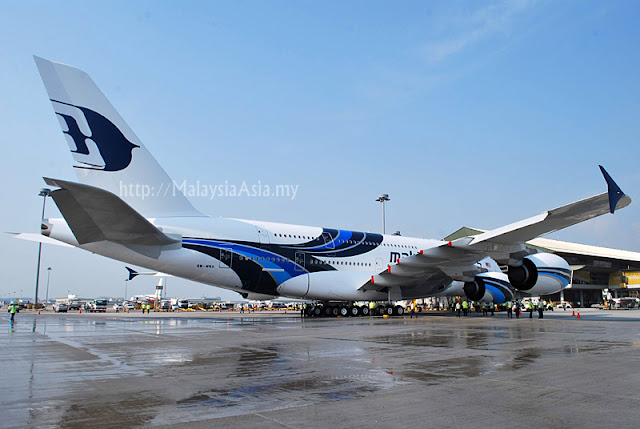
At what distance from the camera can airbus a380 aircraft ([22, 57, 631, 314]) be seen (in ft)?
54.2

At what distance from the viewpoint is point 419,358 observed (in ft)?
27.6

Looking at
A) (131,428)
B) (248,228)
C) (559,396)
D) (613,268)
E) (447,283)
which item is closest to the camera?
(131,428)

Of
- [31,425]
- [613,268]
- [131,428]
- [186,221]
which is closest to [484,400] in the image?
[131,428]

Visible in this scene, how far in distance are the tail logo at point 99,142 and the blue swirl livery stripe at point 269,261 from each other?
13.7 feet

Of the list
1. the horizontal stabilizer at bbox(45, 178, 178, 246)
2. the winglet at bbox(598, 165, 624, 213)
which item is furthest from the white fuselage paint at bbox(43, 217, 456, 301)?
the winglet at bbox(598, 165, 624, 213)

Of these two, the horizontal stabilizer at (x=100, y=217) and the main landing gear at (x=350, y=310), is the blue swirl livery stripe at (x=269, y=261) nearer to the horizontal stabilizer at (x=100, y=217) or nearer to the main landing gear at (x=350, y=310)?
the horizontal stabilizer at (x=100, y=217)

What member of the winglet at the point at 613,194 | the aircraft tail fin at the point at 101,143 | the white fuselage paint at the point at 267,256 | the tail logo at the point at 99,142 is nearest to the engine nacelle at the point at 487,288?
the white fuselage paint at the point at 267,256

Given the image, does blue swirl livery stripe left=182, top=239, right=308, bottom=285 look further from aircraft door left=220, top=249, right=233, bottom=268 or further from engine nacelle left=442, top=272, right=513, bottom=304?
engine nacelle left=442, top=272, right=513, bottom=304

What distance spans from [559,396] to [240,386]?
376 centimetres

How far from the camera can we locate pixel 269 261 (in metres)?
21.6

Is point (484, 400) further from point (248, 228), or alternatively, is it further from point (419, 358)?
point (248, 228)

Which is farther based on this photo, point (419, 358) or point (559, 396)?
point (419, 358)

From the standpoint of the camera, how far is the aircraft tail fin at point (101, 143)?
16.8m

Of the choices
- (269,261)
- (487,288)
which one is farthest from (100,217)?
(487,288)
